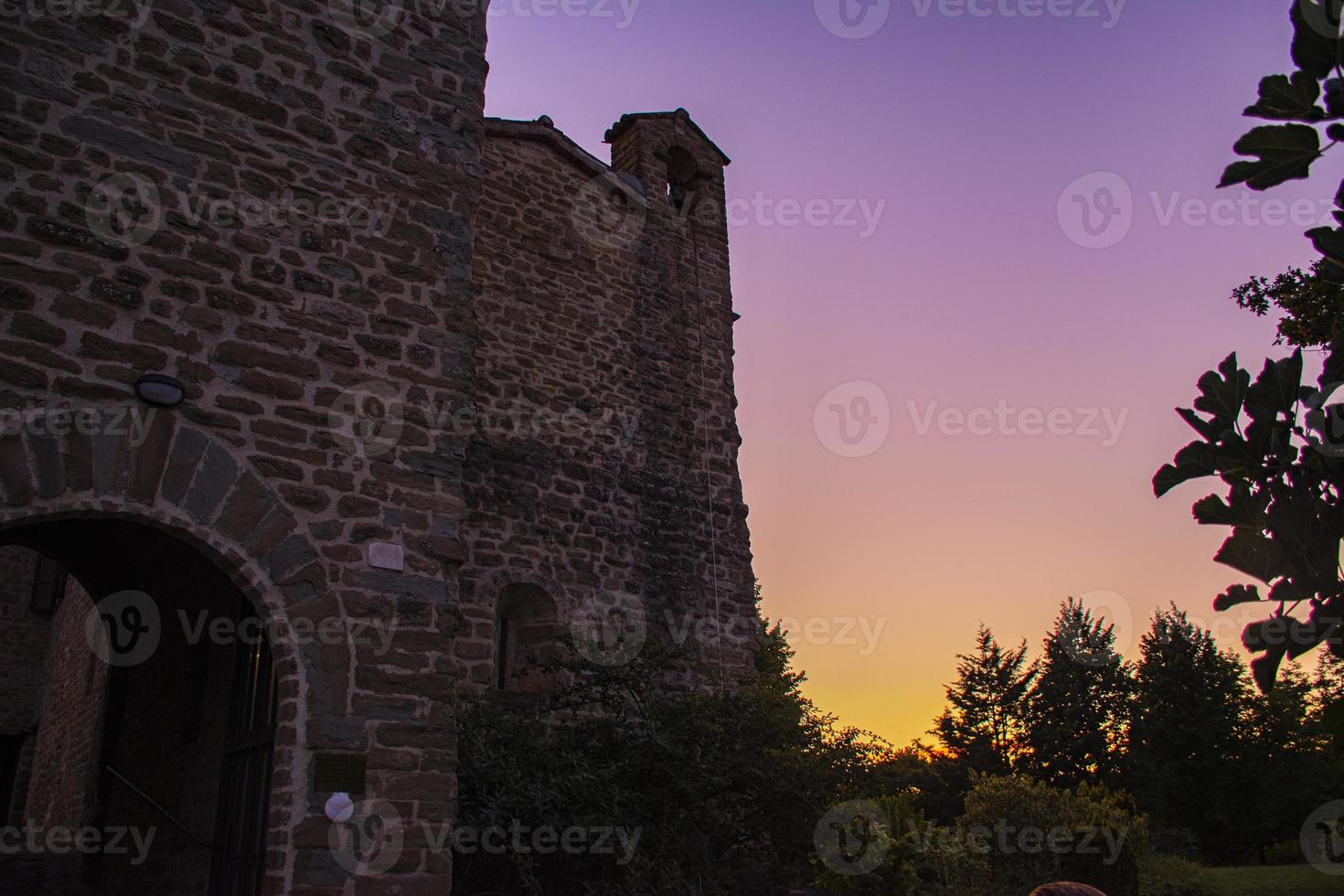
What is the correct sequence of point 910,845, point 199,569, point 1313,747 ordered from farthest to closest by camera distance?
1. point 1313,747
2. point 910,845
3. point 199,569

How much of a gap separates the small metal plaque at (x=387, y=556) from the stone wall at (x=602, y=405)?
3904mm

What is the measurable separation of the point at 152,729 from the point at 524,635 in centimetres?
350

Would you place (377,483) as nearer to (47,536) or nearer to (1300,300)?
(47,536)

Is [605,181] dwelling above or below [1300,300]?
above

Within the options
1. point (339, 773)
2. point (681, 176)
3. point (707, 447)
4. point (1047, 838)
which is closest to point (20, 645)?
point (707, 447)

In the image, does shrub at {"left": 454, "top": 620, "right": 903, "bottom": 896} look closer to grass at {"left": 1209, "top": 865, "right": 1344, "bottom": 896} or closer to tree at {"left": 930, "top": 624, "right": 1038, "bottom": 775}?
grass at {"left": 1209, "top": 865, "right": 1344, "bottom": 896}

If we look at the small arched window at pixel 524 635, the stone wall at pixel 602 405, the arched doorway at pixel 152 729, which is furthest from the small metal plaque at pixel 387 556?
the small arched window at pixel 524 635

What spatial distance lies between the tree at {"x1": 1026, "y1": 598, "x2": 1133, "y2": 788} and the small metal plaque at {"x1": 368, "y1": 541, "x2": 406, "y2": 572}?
→ 1247 inches

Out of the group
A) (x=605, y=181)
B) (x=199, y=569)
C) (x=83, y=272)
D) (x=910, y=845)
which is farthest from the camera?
(x=605, y=181)

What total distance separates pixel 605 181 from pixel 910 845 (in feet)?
30.0

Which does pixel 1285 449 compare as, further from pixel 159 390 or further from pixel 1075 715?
pixel 1075 715

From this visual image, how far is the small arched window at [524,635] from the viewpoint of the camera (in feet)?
32.5

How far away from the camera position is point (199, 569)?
24.8 ft

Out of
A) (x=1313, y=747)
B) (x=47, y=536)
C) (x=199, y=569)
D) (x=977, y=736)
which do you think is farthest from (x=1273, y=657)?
(x=977, y=736)
